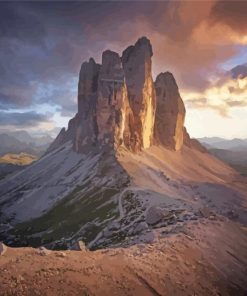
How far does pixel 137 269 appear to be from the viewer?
1575 inches

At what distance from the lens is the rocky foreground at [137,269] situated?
3306cm

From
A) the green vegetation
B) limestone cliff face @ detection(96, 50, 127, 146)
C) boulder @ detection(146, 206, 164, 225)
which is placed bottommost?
the green vegetation

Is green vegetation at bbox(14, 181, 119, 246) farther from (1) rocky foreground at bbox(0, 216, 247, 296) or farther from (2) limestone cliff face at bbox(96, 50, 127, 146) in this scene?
(1) rocky foreground at bbox(0, 216, 247, 296)

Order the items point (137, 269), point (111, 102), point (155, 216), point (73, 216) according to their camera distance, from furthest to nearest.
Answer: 1. point (111, 102)
2. point (73, 216)
3. point (155, 216)
4. point (137, 269)

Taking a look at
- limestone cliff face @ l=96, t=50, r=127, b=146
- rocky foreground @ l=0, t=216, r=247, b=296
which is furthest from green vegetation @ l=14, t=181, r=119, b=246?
rocky foreground @ l=0, t=216, r=247, b=296

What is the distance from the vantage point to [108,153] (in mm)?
167500

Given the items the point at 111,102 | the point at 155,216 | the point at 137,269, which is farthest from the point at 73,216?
the point at 137,269

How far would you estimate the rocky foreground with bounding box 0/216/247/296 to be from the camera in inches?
1302

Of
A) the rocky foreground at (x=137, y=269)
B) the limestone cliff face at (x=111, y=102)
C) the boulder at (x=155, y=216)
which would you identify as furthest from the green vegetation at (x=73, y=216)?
the rocky foreground at (x=137, y=269)

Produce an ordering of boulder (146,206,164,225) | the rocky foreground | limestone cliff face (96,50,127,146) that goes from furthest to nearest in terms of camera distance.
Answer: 1. limestone cliff face (96,50,127,146)
2. boulder (146,206,164,225)
3. the rocky foreground

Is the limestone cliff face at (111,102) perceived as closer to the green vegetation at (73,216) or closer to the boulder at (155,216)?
the green vegetation at (73,216)

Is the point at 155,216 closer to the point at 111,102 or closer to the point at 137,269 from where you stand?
the point at 137,269

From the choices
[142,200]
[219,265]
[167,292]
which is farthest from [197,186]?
[167,292]

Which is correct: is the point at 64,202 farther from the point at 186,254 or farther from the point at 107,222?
the point at 186,254
